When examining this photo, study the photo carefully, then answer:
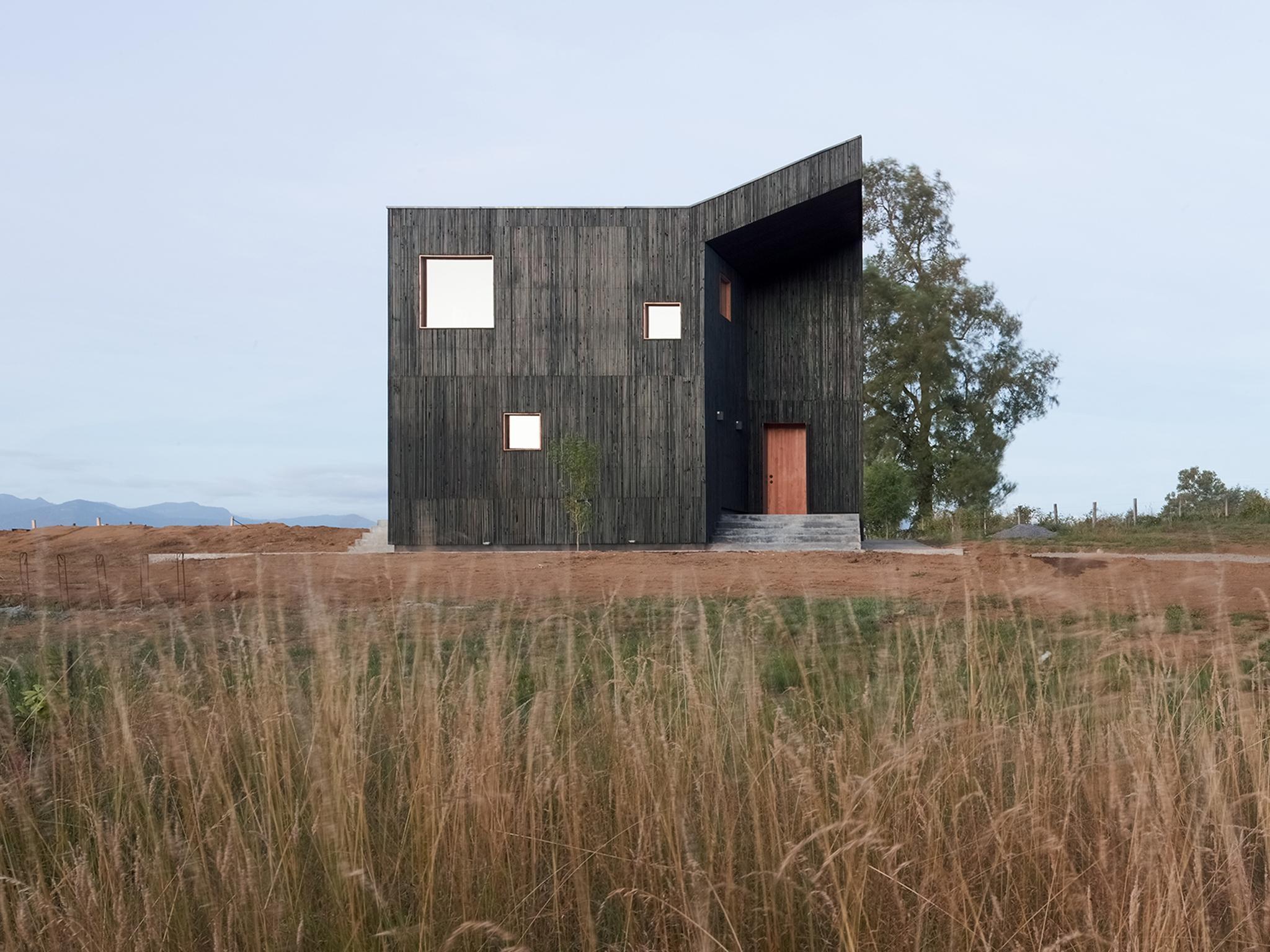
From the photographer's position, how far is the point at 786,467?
79.6ft

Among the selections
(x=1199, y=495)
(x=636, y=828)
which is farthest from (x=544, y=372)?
(x=1199, y=495)

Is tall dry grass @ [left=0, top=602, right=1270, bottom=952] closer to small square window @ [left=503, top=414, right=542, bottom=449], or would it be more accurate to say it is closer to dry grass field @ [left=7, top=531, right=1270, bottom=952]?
dry grass field @ [left=7, top=531, right=1270, bottom=952]

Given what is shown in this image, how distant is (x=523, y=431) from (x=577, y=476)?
151cm

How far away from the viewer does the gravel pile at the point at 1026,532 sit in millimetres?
25087

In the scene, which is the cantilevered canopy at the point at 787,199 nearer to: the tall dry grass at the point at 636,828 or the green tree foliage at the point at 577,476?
the green tree foliage at the point at 577,476

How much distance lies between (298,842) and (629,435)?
1706 centimetres

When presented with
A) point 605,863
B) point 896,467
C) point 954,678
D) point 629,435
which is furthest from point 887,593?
point 896,467

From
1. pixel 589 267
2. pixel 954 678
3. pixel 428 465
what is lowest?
pixel 954 678

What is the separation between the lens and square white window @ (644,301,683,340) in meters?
20.3

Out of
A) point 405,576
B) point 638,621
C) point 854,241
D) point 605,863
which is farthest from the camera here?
point 854,241

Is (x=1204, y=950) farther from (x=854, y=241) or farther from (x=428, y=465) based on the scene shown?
(x=854, y=241)

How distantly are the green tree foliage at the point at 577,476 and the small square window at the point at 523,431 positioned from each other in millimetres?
437

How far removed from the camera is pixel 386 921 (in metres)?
2.85

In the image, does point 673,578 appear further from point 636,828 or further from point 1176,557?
point 1176,557
